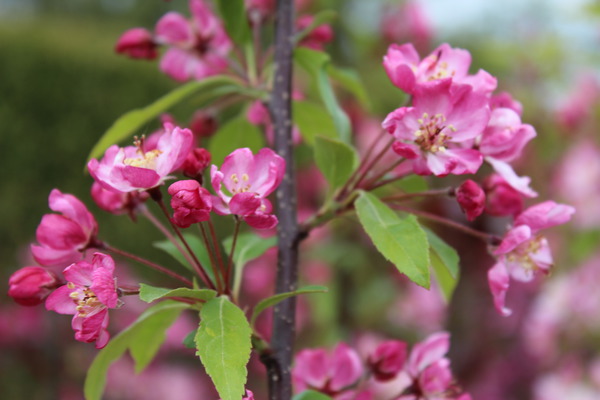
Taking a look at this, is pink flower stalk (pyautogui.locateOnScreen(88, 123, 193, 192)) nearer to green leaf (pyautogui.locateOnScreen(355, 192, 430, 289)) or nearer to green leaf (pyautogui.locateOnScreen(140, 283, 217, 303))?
green leaf (pyautogui.locateOnScreen(140, 283, 217, 303))

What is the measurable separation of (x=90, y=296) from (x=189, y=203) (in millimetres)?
143

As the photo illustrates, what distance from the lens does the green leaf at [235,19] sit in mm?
1039

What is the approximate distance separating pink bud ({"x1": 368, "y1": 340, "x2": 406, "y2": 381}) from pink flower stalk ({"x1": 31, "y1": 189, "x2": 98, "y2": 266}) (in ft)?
1.36

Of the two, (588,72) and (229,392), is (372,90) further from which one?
(229,392)

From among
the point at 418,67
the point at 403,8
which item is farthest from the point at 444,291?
the point at 403,8

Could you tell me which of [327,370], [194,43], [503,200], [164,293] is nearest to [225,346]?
[164,293]

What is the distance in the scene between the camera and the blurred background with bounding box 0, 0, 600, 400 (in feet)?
8.14

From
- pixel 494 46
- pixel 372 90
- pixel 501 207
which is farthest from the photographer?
pixel 494 46

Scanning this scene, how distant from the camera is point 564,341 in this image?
2.73 m

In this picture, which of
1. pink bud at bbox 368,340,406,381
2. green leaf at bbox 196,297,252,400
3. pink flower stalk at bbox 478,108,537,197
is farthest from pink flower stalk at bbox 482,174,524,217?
green leaf at bbox 196,297,252,400

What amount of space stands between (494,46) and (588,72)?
190 centimetres

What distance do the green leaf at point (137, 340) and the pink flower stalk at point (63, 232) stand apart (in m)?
0.12

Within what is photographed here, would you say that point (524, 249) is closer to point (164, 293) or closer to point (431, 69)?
point (431, 69)

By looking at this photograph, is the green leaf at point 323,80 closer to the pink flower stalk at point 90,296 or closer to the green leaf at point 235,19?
the green leaf at point 235,19
